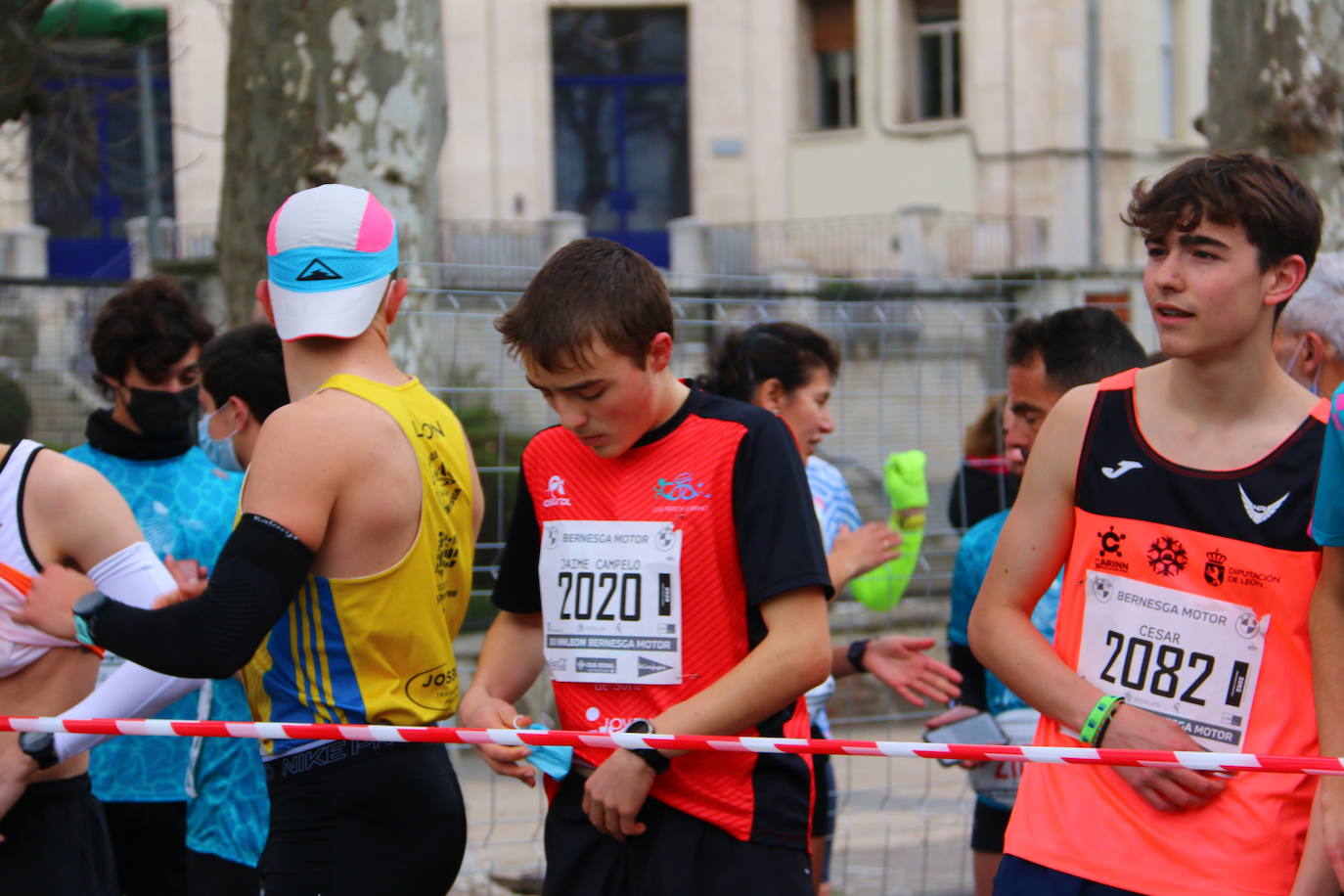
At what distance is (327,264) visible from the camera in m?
3.08

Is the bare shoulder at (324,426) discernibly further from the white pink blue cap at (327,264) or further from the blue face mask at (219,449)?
the blue face mask at (219,449)

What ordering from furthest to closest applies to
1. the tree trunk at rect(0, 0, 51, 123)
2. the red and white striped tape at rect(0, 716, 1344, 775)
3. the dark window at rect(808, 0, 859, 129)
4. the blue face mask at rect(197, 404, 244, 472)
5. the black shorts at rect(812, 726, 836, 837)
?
the dark window at rect(808, 0, 859, 129) < the tree trunk at rect(0, 0, 51, 123) < the black shorts at rect(812, 726, 836, 837) < the blue face mask at rect(197, 404, 244, 472) < the red and white striped tape at rect(0, 716, 1344, 775)

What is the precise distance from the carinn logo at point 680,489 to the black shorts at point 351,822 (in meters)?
0.67

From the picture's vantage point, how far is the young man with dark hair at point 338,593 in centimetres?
281

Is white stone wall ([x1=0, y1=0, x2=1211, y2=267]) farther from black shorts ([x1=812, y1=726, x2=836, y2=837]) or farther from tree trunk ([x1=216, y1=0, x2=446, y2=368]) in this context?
black shorts ([x1=812, y1=726, x2=836, y2=837])

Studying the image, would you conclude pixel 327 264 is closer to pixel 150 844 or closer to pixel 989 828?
pixel 150 844

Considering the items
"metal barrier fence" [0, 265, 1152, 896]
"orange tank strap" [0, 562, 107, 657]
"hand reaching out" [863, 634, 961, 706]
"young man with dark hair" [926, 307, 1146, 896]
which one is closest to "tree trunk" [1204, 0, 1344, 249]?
"metal barrier fence" [0, 265, 1152, 896]

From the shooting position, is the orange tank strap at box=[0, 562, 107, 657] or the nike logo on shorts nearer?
the nike logo on shorts

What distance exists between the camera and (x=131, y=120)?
26125 mm

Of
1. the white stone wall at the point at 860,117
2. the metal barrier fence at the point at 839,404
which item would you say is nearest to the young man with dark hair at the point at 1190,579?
the metal barrier fence at the point at 839,404

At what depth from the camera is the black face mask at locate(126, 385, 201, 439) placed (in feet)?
13.6

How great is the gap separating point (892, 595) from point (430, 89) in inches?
93.2

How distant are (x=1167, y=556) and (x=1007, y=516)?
123 cm

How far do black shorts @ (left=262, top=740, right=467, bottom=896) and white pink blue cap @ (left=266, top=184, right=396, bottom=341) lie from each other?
2.59ft
